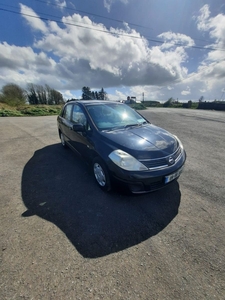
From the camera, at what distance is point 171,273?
142 centimetres

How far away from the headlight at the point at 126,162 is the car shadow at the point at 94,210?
0.49m

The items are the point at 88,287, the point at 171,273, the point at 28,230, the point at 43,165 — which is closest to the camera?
the point at 88,287

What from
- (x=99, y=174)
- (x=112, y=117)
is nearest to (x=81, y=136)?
(x=112, y=117)

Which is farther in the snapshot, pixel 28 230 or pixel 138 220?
pixel 138 220

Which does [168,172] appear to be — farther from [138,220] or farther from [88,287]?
[88,287]

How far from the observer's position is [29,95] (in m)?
37.1

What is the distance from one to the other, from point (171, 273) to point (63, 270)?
1104 millimetres

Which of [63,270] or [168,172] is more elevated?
[168,172]

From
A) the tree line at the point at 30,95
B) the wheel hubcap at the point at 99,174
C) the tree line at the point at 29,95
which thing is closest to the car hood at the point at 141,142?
the wheel hubcap at the point at 99,174

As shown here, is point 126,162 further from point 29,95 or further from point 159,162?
point 29,95

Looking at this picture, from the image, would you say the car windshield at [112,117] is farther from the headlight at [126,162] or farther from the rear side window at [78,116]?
the headlight at [126,162]

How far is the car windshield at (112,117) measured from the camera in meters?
3.00

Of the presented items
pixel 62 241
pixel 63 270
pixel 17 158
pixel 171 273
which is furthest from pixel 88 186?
pixel 17 158

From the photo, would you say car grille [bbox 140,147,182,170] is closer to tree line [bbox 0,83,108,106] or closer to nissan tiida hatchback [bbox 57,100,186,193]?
nissan tiida hatchback [bbox 57,100,186,193]
